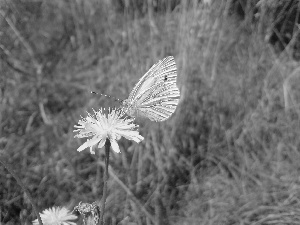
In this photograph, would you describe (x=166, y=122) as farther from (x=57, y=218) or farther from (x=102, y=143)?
(x=102, y=143)

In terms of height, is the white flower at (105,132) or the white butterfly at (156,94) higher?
the white butterfly at (156,94)

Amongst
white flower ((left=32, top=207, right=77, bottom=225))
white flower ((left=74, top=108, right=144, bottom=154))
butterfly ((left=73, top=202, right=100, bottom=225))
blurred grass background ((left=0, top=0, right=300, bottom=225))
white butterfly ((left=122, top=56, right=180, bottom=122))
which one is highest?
blurred grass background ((left=0, top=0, right=300, bottom=225))

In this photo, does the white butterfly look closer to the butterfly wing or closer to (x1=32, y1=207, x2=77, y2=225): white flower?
the butterfly wing

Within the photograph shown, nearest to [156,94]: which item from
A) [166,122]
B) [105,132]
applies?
[105,132]

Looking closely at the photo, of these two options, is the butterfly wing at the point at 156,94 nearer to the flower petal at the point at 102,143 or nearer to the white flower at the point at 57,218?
the flower petal at the point at 102,143

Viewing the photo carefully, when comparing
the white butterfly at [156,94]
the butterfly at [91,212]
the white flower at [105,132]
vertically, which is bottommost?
the butterfly at [91,212]

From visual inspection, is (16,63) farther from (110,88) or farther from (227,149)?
(227,149)

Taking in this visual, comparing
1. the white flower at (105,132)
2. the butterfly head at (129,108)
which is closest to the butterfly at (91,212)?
the white flower at (105,132)

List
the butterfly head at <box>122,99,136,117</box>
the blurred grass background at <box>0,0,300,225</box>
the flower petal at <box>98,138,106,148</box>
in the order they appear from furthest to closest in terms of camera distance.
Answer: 1. the blurred grass background at <box>0,0,300,225</box>
2. the butterfly head at <box>122,99,136,117</box>
3. the flower petal at <box>98,138,106,148</box>

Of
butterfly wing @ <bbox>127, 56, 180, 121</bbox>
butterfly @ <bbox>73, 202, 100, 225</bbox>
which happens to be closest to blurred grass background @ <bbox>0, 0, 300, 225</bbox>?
butterfly wing @ <bbox>127, 56, 180, 121</bbox>
